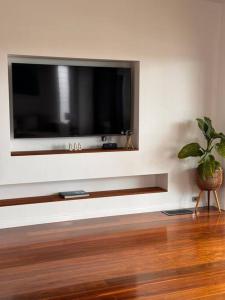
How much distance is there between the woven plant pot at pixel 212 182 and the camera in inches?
183

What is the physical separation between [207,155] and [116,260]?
6.79ft

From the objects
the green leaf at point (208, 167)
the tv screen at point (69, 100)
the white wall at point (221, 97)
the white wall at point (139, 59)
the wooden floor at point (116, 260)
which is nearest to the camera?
the wooden floor at point (116, 260)

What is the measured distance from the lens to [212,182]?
466 centimetres

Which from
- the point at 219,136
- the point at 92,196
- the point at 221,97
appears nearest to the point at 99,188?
the point at 92,196

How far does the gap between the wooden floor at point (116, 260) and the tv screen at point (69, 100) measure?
1113 mm

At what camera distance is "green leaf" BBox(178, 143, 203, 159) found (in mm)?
4660

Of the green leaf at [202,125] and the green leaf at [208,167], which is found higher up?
the green leaf at [202,125]

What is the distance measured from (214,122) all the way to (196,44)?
1.06 metres

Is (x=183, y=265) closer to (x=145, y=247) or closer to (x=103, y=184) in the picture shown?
(x=145, y=247)

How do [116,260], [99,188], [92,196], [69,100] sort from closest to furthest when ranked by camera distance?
[116,260] → [69,100] → [92,196] → [99,188]

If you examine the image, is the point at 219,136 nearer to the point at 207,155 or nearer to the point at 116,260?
the point at 207,155

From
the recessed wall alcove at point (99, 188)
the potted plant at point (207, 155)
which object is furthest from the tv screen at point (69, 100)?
the potted plant at point (207, 155)

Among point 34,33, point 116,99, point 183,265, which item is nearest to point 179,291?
point 183,265

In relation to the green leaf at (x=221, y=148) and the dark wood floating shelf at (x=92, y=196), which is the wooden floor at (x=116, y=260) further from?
the green leaf at (x=221, y=148)
